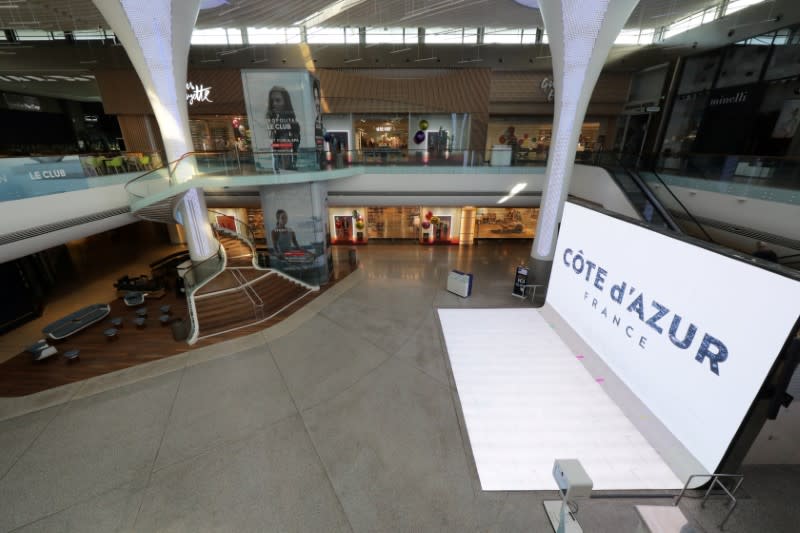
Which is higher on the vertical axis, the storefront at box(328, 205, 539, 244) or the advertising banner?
the advertising banner

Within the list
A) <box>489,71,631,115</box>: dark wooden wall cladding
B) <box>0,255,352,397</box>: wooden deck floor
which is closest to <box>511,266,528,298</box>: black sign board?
<box>0,255,352,397</box>: wooden deck floor

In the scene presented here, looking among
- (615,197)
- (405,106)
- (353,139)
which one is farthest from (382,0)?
(615,197)

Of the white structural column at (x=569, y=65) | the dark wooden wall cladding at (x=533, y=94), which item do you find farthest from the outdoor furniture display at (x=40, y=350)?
the dark wooden wall cladding at (x=533, y=94)

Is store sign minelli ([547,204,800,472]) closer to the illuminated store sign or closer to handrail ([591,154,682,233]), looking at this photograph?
handrail ([591,154,682,233])

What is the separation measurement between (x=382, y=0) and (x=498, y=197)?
873 centimetres

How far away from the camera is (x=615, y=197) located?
35.4 ft

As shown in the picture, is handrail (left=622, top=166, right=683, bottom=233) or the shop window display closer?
handrail (left=622, top=166, right=683, bottom=233)

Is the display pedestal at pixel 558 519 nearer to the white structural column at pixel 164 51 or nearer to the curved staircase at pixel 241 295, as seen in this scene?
the curved staircase at pixel 241 295

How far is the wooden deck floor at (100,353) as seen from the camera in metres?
6.93

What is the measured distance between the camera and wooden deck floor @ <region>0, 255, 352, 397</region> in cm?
693

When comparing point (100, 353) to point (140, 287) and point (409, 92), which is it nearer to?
point (140, 287)

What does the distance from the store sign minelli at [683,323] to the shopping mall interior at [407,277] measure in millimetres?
39

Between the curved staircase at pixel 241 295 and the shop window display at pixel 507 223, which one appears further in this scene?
the shop window display at pixel 507 223

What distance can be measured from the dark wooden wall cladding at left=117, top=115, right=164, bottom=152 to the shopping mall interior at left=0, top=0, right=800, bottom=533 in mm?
168
